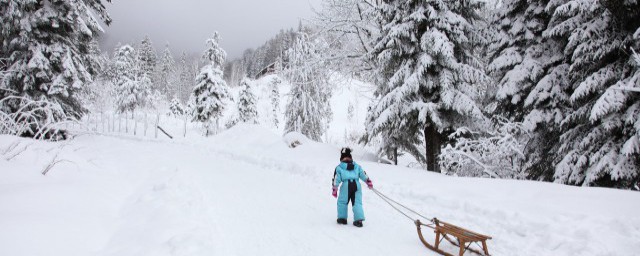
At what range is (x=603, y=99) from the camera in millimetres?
7633

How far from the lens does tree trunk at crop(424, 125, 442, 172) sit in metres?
11.7

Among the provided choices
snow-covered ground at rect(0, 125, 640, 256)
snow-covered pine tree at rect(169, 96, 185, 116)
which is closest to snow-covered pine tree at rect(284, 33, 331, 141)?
snow-covered ground at rect(0, 125, 640, 256)

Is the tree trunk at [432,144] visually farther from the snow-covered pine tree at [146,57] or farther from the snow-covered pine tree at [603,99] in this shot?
the snow-covered pine tree at [146,57]

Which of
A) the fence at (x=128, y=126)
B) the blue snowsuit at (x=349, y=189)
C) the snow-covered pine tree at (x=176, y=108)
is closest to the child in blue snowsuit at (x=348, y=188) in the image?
the blue snowsuit at (x=349, y=189)

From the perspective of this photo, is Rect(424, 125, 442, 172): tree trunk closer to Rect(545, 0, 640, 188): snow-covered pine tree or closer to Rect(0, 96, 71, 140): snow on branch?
Rect(545, 0, 640, 188): snow-covered pine tree

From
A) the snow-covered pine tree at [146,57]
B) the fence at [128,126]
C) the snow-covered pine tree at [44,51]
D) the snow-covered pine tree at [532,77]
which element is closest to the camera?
the snow-covered pine tree at [532,77]

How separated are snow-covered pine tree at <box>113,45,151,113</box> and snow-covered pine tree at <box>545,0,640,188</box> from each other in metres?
44.4

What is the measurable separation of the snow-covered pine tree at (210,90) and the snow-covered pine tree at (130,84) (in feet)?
40.5

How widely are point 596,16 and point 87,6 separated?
71.0 ft

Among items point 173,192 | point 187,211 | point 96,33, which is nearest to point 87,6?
point 96,33

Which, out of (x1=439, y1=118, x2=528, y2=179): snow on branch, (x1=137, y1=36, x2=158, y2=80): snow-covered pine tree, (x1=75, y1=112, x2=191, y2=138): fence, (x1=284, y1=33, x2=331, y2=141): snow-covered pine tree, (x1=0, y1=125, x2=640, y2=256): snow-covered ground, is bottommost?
(x1=0, y1=125, x2=640, y2=256): snow-covered ground

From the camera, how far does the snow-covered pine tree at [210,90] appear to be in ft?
117

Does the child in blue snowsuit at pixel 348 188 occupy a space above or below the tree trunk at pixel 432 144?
below

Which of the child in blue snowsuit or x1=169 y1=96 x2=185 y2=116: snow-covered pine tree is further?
x1=169 y1=96 x2=185 y2=116: snow-covered pine tree
